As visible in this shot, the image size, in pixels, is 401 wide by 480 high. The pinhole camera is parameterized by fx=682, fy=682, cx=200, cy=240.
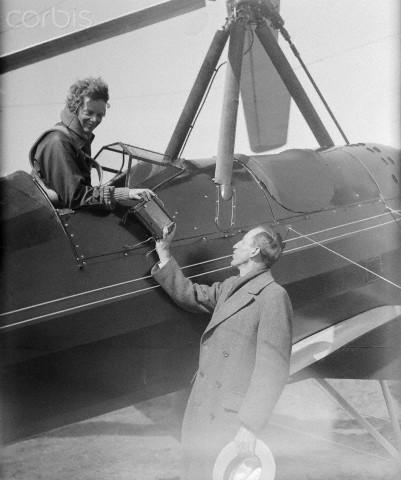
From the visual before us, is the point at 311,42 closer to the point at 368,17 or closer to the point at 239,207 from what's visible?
the point at 368,17

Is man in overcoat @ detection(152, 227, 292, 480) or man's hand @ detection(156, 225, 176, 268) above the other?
man's hand @ detection(156, 225, 176, 268)

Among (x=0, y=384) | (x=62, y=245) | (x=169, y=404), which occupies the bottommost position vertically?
(x=169, y=404)

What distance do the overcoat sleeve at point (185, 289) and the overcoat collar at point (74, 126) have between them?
0.74m

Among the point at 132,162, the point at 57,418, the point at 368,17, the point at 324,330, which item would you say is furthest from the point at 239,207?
the point at 368,17

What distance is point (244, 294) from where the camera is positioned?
120 inches

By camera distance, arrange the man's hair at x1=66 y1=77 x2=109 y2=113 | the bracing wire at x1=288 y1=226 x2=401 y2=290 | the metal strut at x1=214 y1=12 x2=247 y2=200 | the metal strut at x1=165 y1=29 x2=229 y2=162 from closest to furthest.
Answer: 1. the man's hair at x1=66 y1=77 x2=109 y2=113
2. the metal strut at x1=214 y1=12 x2=247 y2=200
3. the bracing wire at x1=288 y1=226 x2=401 y2=290
4. the metal strut at x1=165 y1=29 x2=229 y2=162

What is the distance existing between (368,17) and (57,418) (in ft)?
27.7

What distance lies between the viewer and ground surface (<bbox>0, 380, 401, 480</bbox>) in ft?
15.4

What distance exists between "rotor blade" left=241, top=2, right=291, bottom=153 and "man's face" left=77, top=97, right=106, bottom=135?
4.55 m

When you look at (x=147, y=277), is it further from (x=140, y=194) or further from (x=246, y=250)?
(x=246, y=250)

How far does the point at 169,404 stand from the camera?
6.50 meters
